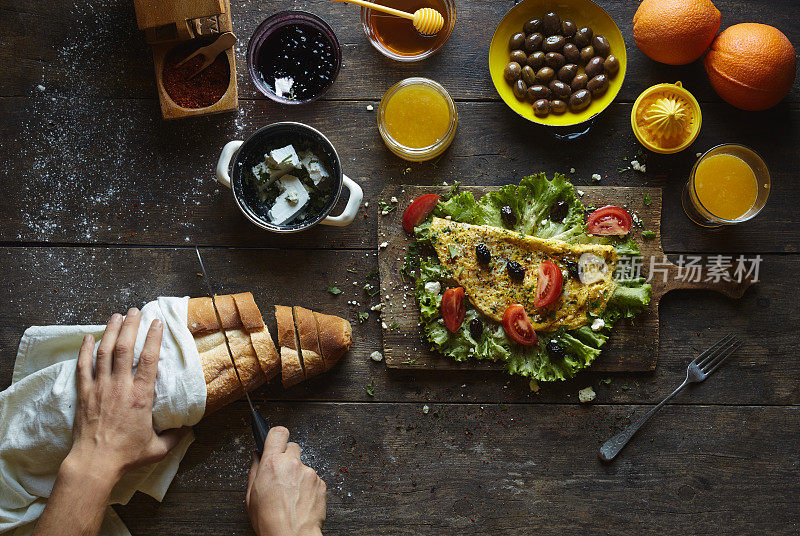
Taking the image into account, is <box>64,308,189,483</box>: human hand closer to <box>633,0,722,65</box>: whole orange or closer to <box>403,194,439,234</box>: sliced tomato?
<box>403,194,439,234</box>: sliced tomato

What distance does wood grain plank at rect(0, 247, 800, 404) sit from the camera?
2.07 meters

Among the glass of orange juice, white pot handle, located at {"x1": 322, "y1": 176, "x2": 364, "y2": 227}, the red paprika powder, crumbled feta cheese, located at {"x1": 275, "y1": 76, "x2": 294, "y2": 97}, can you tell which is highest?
the red paprika powder

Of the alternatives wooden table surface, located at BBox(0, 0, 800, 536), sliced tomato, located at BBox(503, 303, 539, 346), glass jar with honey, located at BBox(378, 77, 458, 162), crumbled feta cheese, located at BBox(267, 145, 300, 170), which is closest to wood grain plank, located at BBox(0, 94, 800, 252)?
wooden table surface, located at BBox(0, 0, 800, 536)

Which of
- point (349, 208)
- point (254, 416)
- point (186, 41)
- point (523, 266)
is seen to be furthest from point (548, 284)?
point (186, 41)

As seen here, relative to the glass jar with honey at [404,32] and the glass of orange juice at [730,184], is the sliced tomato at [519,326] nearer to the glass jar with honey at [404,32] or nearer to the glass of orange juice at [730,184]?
the glass of orange juice at [730,184]

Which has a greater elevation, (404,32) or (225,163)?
(404,32)

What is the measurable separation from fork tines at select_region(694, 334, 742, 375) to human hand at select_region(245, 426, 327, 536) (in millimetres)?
1450

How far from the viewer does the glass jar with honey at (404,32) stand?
2.03 metres

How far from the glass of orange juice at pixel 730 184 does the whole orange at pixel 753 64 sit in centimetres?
19

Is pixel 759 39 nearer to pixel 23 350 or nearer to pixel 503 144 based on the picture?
pixel 503 144

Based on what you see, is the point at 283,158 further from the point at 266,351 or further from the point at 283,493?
the point at 283,493

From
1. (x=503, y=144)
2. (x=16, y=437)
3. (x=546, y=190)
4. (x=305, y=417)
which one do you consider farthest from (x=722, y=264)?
(x=16, y=437)

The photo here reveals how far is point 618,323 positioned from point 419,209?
83 cm

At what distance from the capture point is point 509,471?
2.06m
